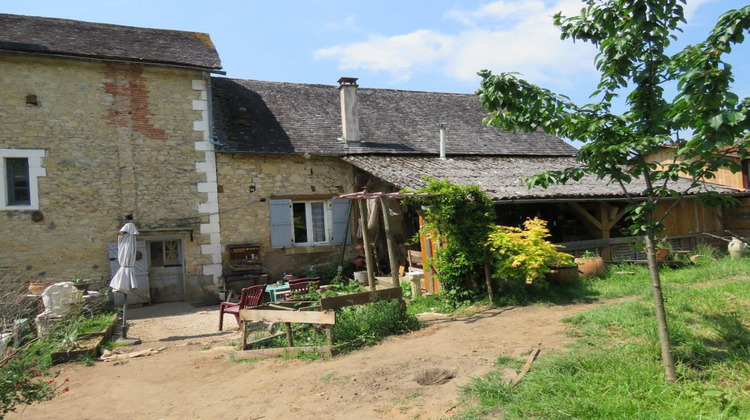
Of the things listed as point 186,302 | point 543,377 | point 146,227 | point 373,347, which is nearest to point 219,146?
point 146,227

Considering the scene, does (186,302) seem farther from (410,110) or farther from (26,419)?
(410,110)

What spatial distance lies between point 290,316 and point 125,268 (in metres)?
3.67

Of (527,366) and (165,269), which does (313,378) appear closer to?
(527,366)

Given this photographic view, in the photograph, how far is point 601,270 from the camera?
9445 millimetres

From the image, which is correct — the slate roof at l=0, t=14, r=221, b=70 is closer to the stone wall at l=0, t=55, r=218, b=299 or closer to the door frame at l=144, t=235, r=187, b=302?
the stone wall at l=0, t=55, r=218, b=299

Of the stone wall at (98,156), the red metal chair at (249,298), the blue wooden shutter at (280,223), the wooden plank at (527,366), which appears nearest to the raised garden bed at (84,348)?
the red metal chair at (249,298)

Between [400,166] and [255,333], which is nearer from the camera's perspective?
[255,333]

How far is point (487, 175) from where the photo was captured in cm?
1141

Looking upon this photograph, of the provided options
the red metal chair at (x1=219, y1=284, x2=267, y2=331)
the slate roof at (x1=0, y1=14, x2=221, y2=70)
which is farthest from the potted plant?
the slate roof at (x1=0, y1=14, x2=221, y2=70)

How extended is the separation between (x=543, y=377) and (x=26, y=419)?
4.98 metres

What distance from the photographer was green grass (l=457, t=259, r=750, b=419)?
3564 mm

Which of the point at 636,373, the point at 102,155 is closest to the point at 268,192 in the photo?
the point at 102,155

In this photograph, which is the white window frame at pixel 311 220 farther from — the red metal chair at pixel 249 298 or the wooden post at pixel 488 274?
the wooden post at pixel 488 274

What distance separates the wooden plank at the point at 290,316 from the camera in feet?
20.0
